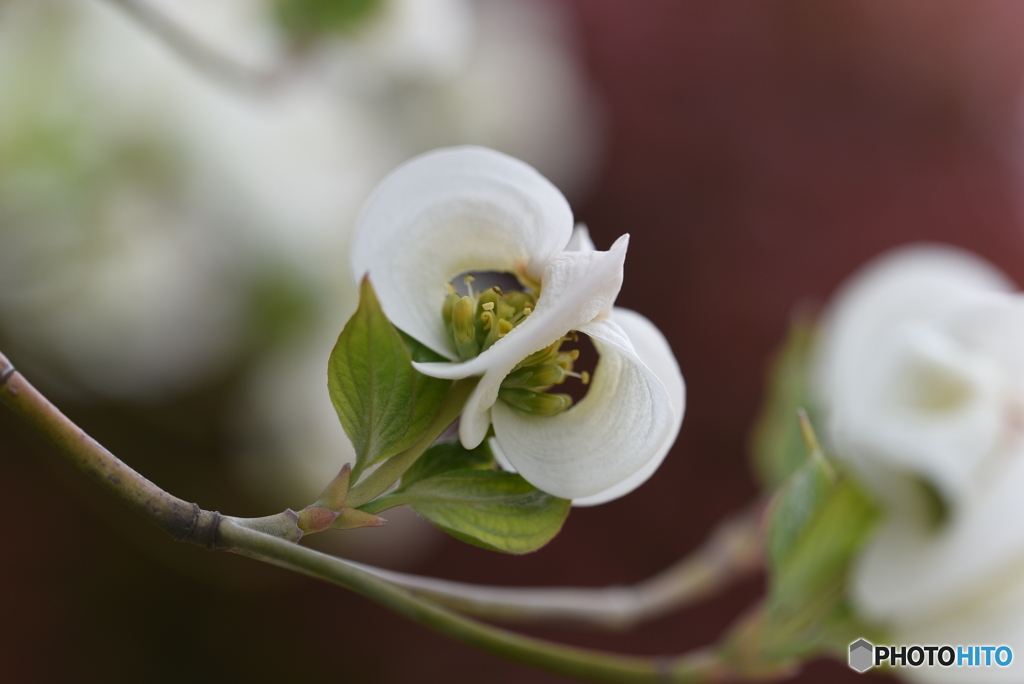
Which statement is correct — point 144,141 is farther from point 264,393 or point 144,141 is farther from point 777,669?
point 777,669

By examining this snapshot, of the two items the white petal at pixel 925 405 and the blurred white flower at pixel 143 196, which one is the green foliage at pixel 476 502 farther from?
the blurred white flower at pixel 143 196

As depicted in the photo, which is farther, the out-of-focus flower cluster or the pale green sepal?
the out-of-focus flower cluster

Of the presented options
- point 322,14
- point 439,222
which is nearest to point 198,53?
point 322,14

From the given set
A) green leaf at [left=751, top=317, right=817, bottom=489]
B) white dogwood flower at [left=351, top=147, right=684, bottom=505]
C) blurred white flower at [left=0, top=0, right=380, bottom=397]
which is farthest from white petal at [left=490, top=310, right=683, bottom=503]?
blurred white flower at [left=0, top=0, right=380, bottom=397]

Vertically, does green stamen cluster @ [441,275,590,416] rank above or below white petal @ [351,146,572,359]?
below

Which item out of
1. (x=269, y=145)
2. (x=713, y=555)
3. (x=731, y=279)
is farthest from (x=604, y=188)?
(x=713, y=555)

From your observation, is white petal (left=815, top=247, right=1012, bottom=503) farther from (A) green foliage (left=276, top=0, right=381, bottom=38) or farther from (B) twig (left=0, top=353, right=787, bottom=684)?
(A) green foliage (left=276, top=0, right=381, bottom=38)
